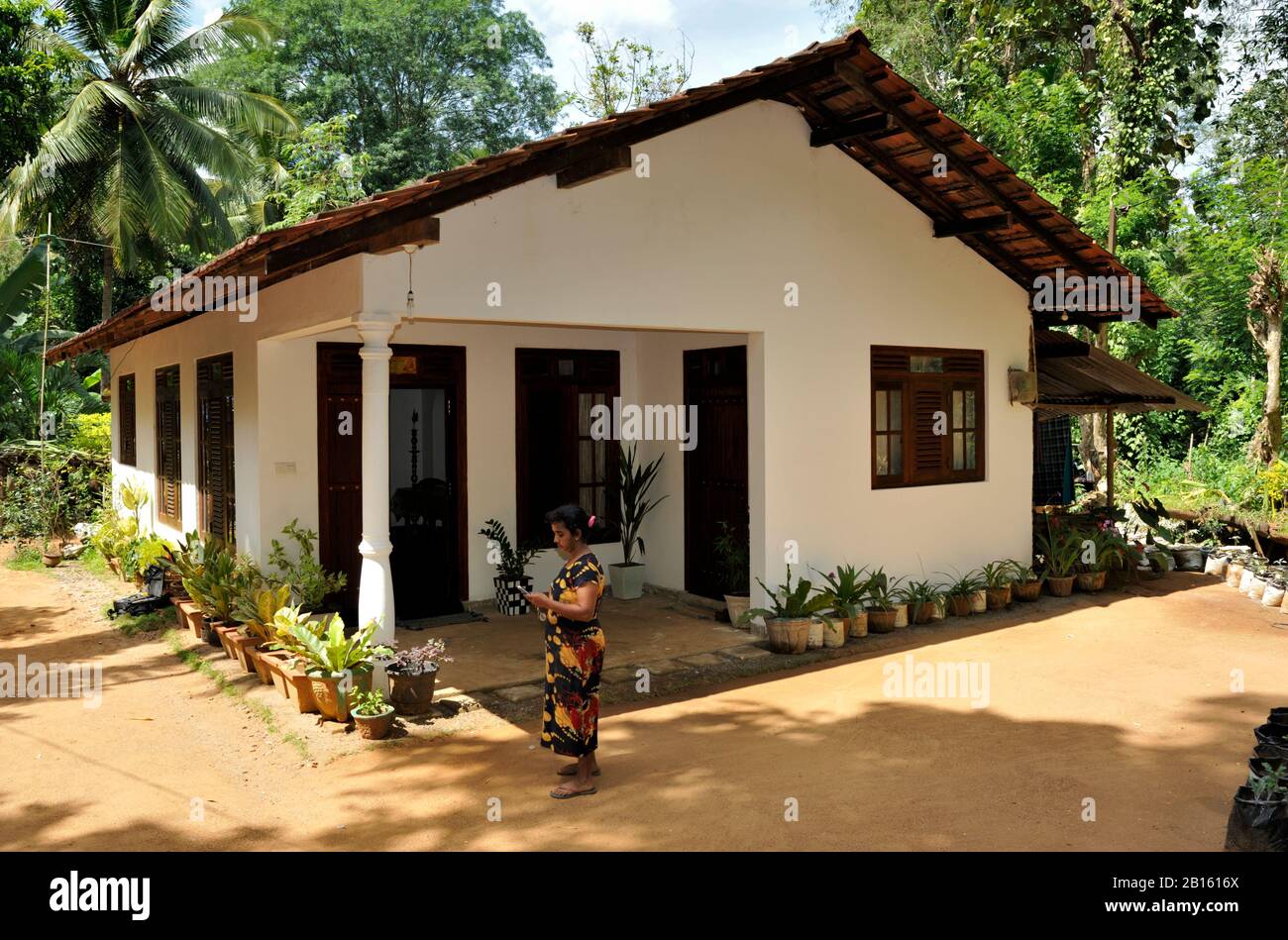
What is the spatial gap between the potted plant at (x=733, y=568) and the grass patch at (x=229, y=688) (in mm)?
3779

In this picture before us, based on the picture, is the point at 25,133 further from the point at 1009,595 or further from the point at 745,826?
the point at 1009,595

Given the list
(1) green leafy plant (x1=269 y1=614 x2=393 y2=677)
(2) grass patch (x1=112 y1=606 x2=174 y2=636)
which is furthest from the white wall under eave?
(2) grass patch (x1=112 y1=606 x2=174 y2=636)

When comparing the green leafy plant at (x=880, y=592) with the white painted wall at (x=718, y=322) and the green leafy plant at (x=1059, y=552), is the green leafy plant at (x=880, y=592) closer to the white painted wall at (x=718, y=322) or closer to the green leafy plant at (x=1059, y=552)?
the white painted wall at (x=718, y=322)

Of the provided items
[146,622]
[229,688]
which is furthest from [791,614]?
[146,622]

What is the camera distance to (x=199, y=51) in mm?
18672

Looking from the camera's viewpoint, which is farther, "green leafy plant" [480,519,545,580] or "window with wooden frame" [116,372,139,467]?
"window with wooden frame" [116,372,139,467]

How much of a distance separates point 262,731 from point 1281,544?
10689 mm

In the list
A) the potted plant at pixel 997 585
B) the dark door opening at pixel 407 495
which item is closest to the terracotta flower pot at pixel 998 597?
the potted plant at pixel 997 585

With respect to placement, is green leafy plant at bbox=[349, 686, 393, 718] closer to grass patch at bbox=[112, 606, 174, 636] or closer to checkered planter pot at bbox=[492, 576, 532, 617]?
checkered planter pot at bbox=[492, 576, 532, 617]

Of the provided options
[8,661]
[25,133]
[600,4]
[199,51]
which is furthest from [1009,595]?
[199,51]

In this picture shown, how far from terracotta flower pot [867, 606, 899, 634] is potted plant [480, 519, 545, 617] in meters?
3.00

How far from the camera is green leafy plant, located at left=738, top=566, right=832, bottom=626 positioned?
7.95m

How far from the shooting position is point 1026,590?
9828 millimetres

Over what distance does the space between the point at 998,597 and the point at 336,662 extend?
6186mm
